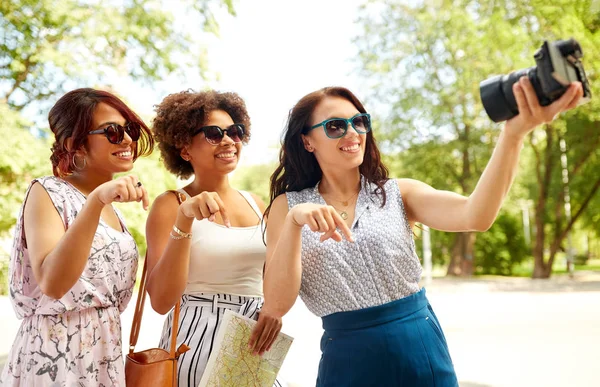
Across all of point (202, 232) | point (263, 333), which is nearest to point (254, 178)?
point (202, 232)

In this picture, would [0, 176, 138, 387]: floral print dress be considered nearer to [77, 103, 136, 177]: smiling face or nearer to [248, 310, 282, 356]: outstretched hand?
[77, 103, 136, 177]: smiling face

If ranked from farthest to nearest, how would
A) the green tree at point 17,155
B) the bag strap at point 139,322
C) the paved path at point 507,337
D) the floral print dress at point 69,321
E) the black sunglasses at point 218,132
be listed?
the green tree at point 17,155 → the paved path at point 507,337 → the black sunglasses at point 218,132 → the bag strap at point 139,322 → the floral print dress at point 69,321

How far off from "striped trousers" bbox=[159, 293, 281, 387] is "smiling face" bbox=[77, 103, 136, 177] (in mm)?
623

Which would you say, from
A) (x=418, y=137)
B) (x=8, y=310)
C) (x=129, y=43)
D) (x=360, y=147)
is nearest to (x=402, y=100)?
(x=418, y=137)

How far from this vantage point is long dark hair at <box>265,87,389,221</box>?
2.50 metres

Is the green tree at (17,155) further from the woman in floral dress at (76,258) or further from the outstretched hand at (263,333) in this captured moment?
the outstretched hand at (263,333)

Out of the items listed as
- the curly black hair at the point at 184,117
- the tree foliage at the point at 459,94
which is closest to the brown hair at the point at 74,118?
the curly black hair at the point at 184,117

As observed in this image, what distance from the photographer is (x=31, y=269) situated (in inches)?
93.0

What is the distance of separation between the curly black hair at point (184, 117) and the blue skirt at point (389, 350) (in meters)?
1.19

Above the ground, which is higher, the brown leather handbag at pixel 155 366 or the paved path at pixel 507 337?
the brown leather handbag at pixel 155 366

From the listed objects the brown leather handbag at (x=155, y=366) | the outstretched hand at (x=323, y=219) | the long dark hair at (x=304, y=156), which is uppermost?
the long dark hair at (x=304, y=156)

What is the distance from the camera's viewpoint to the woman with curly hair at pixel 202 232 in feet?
8.25

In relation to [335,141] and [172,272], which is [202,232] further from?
[335,141]

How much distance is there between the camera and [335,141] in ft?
7.79
